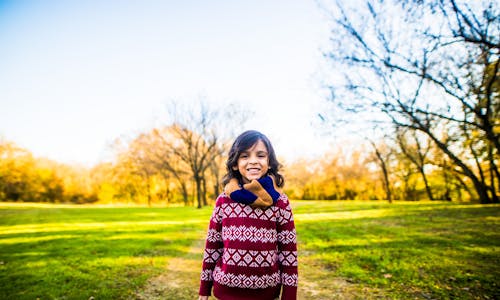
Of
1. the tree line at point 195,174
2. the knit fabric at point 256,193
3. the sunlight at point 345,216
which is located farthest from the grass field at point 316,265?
the tree line at point 195,174

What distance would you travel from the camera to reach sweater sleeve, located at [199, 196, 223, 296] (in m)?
2.25

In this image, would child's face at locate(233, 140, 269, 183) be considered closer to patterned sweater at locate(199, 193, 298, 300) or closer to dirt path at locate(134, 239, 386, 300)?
patterned sweater at locate(199, 193, 298, 300)

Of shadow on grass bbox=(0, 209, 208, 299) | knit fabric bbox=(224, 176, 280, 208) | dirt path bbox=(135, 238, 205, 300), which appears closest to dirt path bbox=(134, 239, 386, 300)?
dirt path bbox=(135, 238, 205, 300)

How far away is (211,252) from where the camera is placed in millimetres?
2283

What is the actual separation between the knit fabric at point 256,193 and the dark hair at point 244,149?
0.23 m

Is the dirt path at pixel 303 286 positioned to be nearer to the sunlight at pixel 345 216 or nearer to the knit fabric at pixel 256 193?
the knit fabric at pixel 256 193

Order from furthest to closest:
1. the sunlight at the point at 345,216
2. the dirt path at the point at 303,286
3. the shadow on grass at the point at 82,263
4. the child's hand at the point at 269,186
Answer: the sunlight at the point at 345,216, the shadow on grass at the point at 82,263, the dirt path at the point at 303,286, the child's hand at the point at 269,186

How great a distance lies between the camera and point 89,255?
7.99 m

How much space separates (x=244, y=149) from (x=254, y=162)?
16cm

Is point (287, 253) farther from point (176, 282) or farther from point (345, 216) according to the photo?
point (345, 216)

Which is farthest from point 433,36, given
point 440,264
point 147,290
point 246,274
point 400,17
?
point 147,290

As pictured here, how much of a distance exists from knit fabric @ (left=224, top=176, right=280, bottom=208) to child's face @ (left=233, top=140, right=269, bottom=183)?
0.12m

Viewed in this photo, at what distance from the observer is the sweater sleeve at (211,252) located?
7.38 ft

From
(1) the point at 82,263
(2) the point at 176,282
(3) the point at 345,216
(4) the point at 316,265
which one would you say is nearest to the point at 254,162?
(2) the point at 176,282
